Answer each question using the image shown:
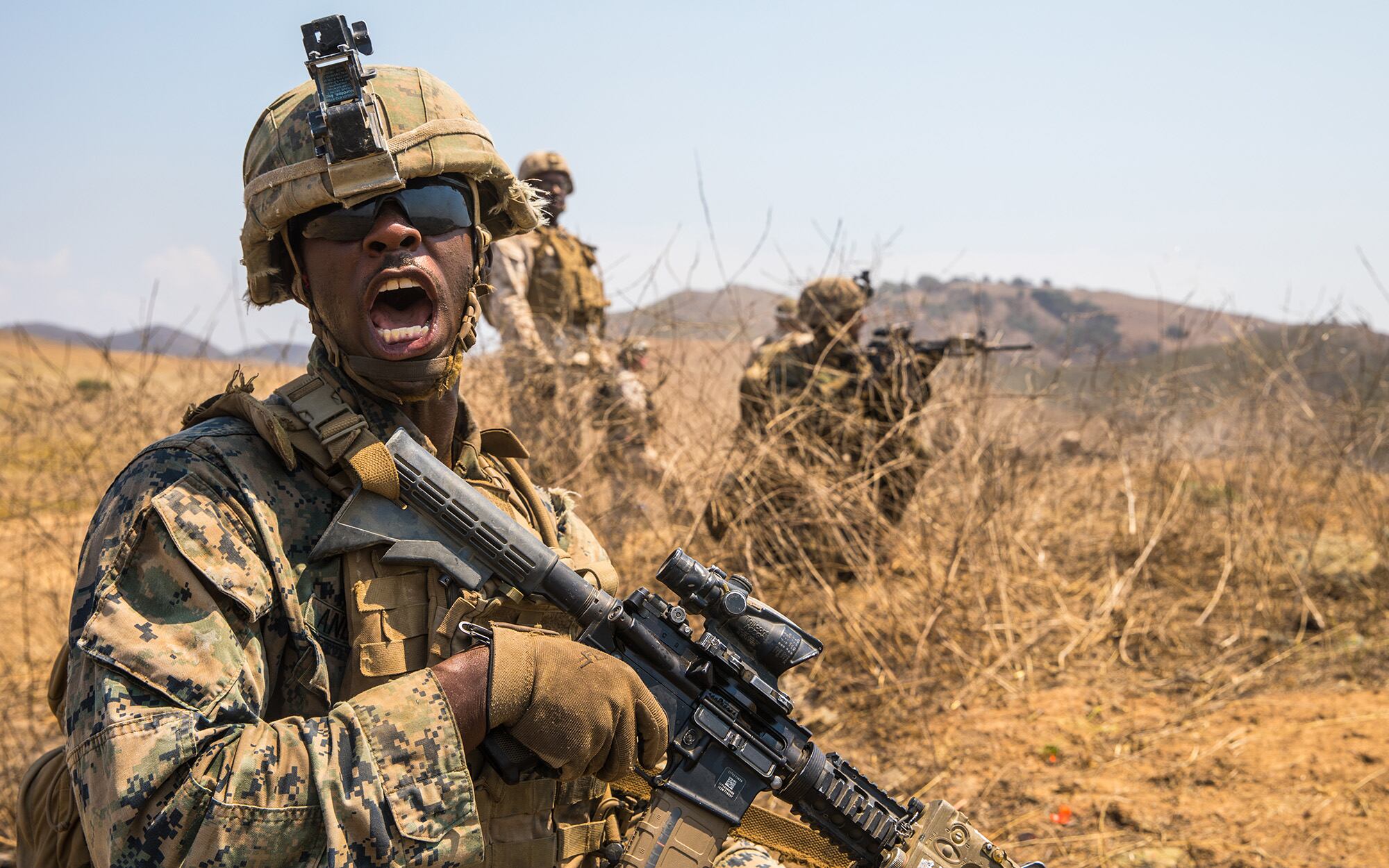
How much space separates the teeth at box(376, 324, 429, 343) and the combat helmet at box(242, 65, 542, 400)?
11 centimetres

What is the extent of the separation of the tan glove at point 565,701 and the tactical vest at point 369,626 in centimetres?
15

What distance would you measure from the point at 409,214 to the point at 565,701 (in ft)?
2.84

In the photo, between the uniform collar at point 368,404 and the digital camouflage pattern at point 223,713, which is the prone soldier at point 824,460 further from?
the digital camouflage pattern at point 223,713

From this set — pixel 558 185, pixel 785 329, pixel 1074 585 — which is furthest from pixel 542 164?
pixel 1074 585

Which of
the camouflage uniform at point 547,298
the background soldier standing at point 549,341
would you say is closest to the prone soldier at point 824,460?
the background soldier standing at point 549,341

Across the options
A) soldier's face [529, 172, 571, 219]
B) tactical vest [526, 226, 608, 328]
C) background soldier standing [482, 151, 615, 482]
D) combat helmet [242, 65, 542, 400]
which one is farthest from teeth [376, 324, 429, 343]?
soldier's face [529, 172, 571, 219]

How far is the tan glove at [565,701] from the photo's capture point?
1577mm

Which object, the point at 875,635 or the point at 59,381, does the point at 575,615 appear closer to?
the point at 875,635

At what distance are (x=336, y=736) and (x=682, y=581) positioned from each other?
0.66m

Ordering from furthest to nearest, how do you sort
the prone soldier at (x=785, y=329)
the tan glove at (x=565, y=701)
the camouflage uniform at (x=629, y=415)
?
the prone soldier at (x=785, y=329) < the camouflage uniform at (x=629, y=415) < the tan glove at (x=565, y=701)

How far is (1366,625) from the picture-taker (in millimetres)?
5844

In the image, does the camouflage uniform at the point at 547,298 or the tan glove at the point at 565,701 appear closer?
the tan glove at the point at 565,701

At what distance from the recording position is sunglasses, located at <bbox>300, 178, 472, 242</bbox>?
5.87ft

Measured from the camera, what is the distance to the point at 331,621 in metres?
1.72
